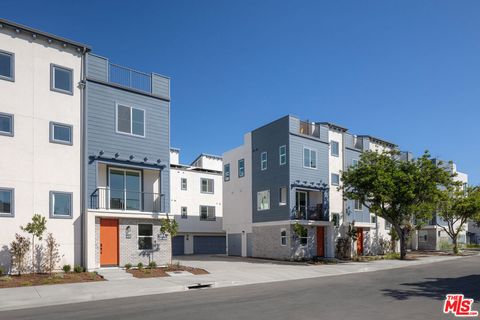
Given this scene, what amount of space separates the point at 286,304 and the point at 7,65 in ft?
54.9

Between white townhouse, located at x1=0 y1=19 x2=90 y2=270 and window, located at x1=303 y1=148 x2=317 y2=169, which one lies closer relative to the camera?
white townhouse, located at x1=0 y1=19 x2=90 y2=270

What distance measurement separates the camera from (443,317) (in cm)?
1064

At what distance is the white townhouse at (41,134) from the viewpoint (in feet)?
65.6

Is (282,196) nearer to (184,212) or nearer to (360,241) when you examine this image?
(360,241)

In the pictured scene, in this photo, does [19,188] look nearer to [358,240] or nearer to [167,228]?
[167,228]

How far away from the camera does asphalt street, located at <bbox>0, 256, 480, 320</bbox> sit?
1134 centimetres

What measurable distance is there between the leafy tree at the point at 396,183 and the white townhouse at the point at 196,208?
56.9 feet

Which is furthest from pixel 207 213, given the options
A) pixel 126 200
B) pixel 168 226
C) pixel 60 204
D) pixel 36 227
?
pixel 36 227

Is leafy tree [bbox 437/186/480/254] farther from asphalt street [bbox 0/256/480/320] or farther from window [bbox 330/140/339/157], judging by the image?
asphalt street [bbox 0/256/480/320]

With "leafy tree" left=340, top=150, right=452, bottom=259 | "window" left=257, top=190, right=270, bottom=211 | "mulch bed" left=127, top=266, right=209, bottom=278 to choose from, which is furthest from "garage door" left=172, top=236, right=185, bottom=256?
→ "mulch bed" left=127, top=266, right=209, bottom=278

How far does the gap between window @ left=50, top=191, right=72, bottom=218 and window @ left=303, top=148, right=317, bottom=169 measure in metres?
17.8

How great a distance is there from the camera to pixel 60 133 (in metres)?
21.8

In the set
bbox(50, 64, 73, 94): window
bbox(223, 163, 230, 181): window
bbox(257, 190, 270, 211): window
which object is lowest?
bbox(257, 190, 270, 211): window

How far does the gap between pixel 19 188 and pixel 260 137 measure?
19.8m
